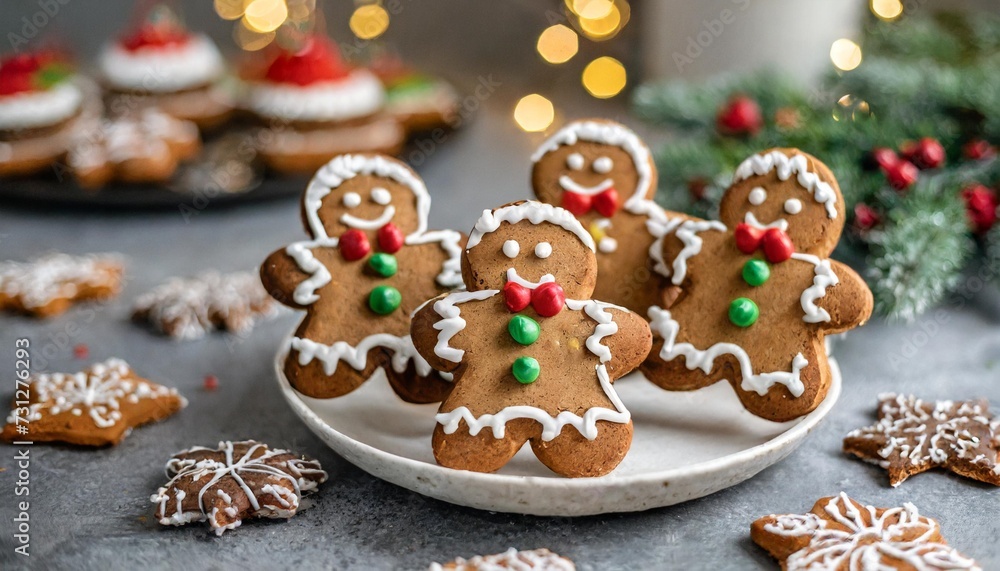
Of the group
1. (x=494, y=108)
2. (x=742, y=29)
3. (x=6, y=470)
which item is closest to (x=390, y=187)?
(x=6, y=470)

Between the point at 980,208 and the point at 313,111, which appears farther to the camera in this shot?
the point at 313,111

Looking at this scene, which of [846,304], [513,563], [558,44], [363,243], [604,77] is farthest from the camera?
[558,44]

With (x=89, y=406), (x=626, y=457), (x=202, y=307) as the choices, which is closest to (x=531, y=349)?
(x=626, y=457)

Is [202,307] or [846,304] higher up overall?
[846,304]

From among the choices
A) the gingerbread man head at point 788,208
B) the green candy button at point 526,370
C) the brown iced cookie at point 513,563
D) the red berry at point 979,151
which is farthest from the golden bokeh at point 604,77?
the brown iced cookie at point 513,563

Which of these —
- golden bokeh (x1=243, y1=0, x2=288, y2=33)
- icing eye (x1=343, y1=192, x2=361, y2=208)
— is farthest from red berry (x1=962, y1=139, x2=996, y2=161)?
golden bokeh (x1=243, y1=0, x2=288, y2=33)

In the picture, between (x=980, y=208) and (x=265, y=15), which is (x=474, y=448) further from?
(x=265, y=15)

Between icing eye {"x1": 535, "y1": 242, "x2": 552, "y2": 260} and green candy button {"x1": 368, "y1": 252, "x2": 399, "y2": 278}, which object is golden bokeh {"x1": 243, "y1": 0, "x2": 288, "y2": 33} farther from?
icing eye {"x1": 535, "y1": 242, "x2": 552, "y2": 260}
